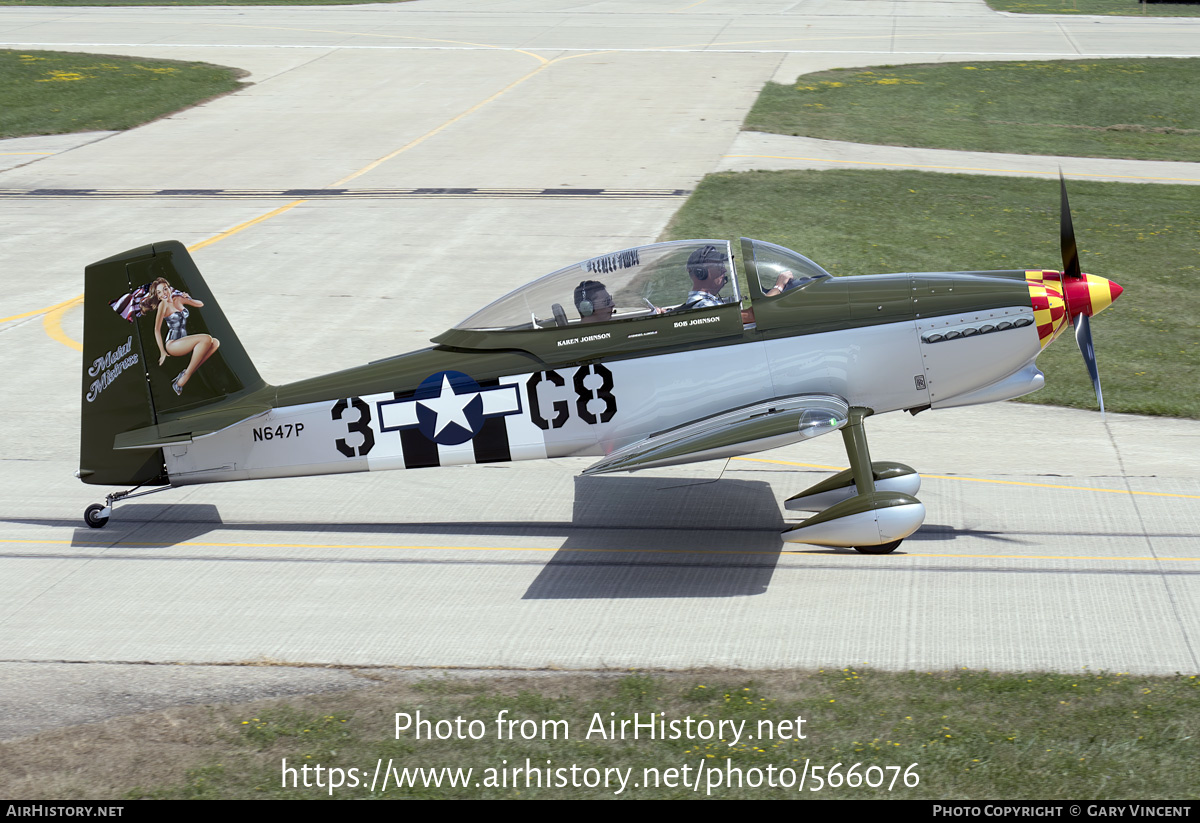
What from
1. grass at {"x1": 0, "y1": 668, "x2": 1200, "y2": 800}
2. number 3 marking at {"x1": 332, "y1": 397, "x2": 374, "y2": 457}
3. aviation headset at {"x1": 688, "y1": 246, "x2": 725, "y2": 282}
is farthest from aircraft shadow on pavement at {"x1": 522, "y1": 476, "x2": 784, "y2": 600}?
aviation headset at {"x1": 688, "y1": 246, "x2": 725, "y2": 282}

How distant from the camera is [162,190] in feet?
76.1

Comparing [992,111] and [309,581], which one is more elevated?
[992,111]

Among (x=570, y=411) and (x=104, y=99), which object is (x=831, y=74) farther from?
(x=570, y=411)

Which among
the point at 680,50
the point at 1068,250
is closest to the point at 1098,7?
the point at 680,50

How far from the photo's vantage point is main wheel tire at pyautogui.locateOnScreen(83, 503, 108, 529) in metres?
10.2

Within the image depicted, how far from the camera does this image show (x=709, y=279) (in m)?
9.61

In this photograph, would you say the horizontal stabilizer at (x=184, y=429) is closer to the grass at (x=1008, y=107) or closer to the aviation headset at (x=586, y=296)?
the aviation headset at (x=586, y=296)

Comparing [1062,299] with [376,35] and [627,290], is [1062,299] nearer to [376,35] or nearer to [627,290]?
[627,290]

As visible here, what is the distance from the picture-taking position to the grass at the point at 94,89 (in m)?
29.3

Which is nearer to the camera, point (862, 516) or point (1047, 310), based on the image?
point (862, 516)

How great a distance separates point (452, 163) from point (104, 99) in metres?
12.3

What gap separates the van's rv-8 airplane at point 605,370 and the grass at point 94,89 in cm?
2137

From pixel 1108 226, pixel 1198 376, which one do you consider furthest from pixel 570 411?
pixel 1108 226

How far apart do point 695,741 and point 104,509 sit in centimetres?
610
